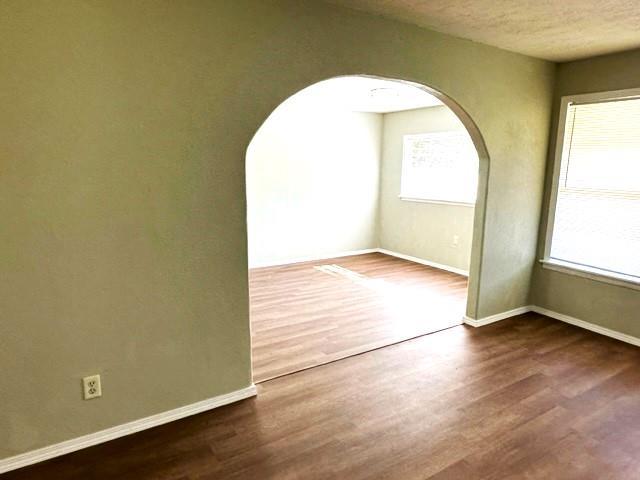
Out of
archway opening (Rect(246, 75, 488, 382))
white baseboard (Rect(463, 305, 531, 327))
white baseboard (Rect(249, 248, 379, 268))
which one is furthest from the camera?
white baseboard (Rect(249, 248, 379, 268))

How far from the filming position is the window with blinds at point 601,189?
3281 millimetres

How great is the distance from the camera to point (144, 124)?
6.54 feet

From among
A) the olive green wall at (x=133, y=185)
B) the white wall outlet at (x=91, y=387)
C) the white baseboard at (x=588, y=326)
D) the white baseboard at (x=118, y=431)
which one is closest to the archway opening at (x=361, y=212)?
the white baseboard at (x=588, y=326)

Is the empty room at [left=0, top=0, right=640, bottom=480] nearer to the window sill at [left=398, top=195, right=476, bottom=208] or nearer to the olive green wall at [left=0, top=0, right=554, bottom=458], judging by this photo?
the olive green wall at [left=0, top=0, right=554, bottom=458]

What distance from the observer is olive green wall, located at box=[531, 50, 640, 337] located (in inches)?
128

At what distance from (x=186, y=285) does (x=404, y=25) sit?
7.25 ft

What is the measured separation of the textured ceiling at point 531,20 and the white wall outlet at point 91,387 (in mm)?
2482

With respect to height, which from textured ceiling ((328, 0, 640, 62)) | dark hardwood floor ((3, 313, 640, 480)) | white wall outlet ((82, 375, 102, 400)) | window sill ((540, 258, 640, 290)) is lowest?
dark hardwood floor ((3, 313, 640, 480))

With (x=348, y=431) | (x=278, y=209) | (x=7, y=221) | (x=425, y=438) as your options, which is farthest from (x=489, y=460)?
(x=278, y=209)

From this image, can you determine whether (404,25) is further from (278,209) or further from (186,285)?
(278,209)

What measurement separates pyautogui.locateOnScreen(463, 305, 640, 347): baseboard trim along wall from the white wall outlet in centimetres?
303

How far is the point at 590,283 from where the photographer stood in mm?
3584

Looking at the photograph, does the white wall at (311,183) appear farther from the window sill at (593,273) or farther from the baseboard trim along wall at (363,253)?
the window sill at (593,273)

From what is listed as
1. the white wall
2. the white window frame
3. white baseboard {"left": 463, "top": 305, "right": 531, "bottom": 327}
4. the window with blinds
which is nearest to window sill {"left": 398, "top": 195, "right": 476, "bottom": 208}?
the white wall
